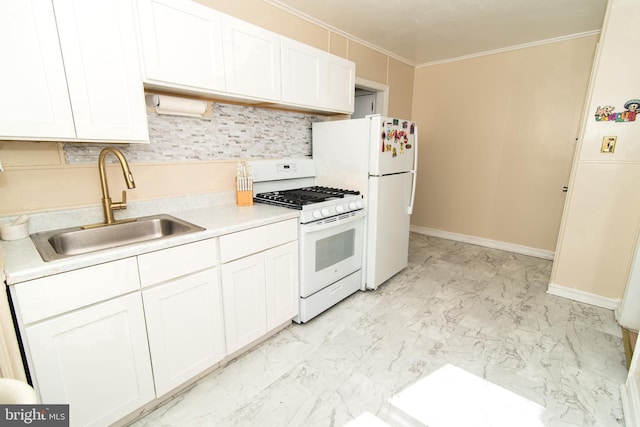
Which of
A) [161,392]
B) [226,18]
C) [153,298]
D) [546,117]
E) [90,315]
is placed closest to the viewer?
[90,315]

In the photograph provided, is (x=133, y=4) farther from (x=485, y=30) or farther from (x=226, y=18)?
(x=485, y=30)

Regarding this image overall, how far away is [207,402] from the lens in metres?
1.59

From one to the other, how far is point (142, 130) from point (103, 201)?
0.48 metres

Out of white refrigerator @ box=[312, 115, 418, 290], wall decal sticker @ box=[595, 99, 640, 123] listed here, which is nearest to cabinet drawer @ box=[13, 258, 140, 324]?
white refrigerator @ box=[312, 115, 418, 290]

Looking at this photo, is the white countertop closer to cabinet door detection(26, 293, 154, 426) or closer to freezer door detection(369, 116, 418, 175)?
cabinet door detection(26, 293, 154, 426)

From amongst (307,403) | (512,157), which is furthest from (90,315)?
(512,157)

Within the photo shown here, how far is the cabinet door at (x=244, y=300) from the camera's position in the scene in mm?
1738

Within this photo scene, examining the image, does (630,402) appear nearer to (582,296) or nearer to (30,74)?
(582,296)

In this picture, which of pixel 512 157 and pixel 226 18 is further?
pixel 512 157

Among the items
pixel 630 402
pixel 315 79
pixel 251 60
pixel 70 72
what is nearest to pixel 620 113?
pixel 630 402

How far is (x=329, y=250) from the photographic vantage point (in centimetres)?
237

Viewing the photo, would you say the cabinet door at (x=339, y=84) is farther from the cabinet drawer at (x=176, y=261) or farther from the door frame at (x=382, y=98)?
the cabinet drawer at (x=176, y=261)

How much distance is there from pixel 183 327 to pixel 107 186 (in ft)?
2.98

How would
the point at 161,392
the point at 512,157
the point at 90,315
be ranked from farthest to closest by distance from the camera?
the point at 512,157 → the point at 161,392 → the point at 90,315
